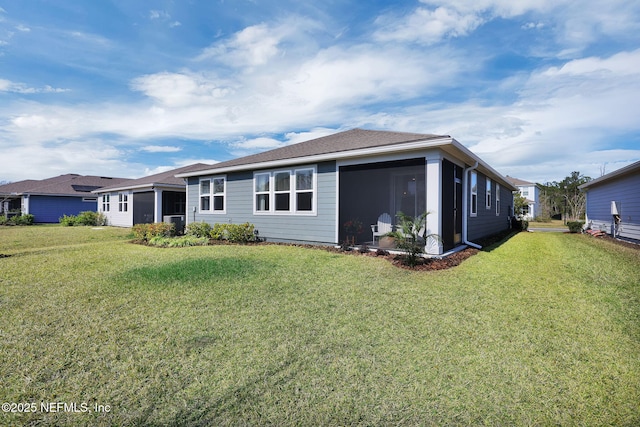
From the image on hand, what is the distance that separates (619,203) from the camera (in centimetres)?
1370

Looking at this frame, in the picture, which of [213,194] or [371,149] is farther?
[213,194]

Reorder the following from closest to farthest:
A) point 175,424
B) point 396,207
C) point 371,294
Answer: point 175,424 < point 371,294 < point 396,207

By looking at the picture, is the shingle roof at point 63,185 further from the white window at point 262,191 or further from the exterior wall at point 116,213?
the white window at point 262,191

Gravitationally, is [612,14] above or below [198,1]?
below

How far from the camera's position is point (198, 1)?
909cm

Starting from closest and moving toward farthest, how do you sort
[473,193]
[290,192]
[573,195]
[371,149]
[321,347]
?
[321,347]
[371,149]
[290,192]
[473,193]
[573,195]

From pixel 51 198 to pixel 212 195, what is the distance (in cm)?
2193

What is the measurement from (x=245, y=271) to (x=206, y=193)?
8319 millimetres

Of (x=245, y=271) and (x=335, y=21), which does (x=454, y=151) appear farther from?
(x=245, y=271)

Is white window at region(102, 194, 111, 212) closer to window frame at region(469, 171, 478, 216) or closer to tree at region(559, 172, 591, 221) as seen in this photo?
window frame at region(469, 171, 478, 216)

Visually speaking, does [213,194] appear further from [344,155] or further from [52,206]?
[52,206]

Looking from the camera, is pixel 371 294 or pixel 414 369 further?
pixel 371 294

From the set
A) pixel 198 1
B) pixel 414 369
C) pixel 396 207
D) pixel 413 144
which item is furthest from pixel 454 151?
pixel 198 1

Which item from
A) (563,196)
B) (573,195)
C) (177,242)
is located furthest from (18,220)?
(563,196)
